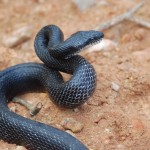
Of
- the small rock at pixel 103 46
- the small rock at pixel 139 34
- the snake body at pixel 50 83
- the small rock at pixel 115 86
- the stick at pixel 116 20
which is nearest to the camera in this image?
the snake body at pixel 50 83

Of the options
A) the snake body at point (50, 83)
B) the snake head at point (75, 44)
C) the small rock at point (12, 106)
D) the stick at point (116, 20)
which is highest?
the snake head at point (75, 44)

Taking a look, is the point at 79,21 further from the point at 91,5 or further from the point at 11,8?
the point at 11,8

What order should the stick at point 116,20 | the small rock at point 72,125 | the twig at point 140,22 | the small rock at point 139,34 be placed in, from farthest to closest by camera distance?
the stick at point 116,20
the twig at point 140,22
the small rock at point 139,34
the small rock at point 72,125

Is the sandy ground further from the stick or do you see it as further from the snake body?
the snake body

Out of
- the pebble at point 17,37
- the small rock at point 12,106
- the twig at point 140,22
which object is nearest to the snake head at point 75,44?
the small rock at point 12,106

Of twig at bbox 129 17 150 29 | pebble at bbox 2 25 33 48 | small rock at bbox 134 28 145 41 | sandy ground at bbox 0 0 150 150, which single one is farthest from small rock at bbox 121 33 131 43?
pebble at bbox 2 25 33 48

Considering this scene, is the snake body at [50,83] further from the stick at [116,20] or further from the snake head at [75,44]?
the stick at [116,20]

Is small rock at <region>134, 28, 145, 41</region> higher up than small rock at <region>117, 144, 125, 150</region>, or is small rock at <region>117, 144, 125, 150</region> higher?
small rock at <region>117, 144, 125, 150</region>
